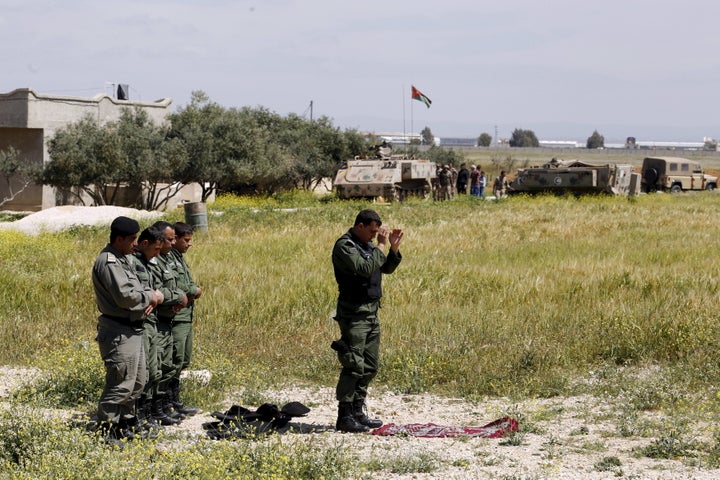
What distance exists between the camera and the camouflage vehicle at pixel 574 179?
111 feet

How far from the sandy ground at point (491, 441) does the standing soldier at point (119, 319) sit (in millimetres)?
567

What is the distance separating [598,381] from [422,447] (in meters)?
2.72

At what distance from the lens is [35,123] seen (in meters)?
29.4

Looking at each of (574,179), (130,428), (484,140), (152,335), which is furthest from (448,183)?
(484,140)

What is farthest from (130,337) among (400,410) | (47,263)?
(47,263)

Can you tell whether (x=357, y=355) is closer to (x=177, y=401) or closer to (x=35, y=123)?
(x=177, y=401)

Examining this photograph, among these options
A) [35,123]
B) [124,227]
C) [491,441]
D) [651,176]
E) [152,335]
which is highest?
[35,123]

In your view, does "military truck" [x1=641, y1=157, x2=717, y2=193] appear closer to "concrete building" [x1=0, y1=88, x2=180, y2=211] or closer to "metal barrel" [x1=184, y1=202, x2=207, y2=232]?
"concrete building" [x1=0, y1=88, x2=180, y2=211]

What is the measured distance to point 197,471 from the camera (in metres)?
5.66

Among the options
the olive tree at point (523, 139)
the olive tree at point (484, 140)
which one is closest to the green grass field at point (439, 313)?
the olive tree at point (484, 140)

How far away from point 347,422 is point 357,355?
0.52 meters

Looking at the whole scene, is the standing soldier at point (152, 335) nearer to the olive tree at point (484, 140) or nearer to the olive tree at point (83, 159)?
the olive tree at point (83, 159)

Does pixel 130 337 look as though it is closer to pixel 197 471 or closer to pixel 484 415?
pixel 197 471

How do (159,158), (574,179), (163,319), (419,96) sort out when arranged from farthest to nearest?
1. (419,96)
2. (574,179)
3. (159,158)
4. (163,319)
